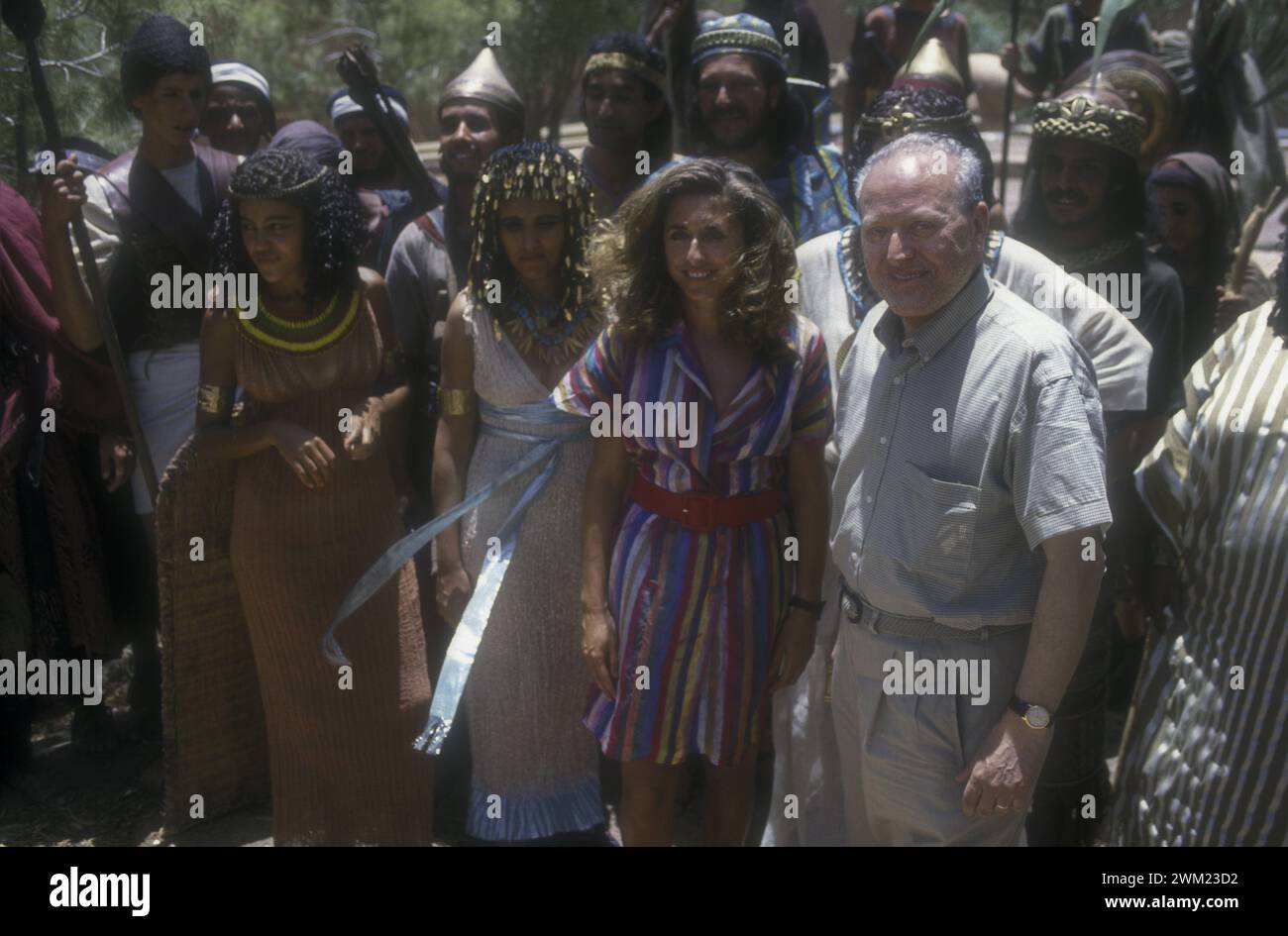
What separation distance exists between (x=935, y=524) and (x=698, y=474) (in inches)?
27.9

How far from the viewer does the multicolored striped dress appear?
3.12 meters

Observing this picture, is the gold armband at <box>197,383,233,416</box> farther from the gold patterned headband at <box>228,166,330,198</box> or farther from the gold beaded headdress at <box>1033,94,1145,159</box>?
the gold beaded headdress at <box>1033,94,1145,159</box>

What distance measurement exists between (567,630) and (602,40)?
2.04 meters

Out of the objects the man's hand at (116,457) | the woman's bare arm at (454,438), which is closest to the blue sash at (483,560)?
the woman's bare arm at (454,438)

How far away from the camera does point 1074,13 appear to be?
6285mm

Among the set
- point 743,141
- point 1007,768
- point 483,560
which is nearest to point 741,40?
point 743,141

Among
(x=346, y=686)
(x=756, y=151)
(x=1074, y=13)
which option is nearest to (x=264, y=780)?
(x=346, y=686)

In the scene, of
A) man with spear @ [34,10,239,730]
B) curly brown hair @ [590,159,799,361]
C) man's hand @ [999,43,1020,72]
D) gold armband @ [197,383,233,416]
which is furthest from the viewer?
man's hand @ [999,43,1020,72]

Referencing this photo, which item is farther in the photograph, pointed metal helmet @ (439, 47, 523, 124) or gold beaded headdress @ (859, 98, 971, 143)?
pointed metal helmet @ (439, 47, 523, 124)

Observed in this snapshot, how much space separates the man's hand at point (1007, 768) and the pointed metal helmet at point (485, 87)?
9.46ft

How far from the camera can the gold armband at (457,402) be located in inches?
143

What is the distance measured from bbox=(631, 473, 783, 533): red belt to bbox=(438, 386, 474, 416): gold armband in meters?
0.71

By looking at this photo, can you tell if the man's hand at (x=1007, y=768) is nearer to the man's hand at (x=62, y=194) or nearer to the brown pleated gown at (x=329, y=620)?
the brown pleated gown at (x=329, y=620)

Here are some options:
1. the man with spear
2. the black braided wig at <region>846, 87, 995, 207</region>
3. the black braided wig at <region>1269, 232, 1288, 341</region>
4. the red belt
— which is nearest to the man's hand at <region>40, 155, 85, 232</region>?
the man with spear
